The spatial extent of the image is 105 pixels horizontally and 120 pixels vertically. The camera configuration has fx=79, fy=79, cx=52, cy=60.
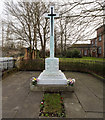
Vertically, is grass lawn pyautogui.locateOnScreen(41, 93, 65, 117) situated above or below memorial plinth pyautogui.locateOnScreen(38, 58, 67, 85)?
below

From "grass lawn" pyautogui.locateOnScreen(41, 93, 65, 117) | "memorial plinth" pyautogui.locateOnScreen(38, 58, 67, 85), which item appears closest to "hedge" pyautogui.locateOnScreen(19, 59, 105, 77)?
"memorial plinth" pyautogui.locateOnScreen(38, 58, 67, 85)

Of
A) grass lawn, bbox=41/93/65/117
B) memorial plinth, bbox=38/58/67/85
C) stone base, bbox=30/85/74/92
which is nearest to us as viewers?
grass lawn, bbox=41/93/65/117

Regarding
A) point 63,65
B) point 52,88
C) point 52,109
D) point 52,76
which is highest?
point 63,65

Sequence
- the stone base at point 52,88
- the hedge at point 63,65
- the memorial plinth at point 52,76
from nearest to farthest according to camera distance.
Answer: the stone base at point 52,88 < the memorial plinth at point 52,76 < the hedge at point 63,65

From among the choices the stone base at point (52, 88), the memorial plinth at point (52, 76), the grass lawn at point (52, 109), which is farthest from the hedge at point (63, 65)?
the grass lawn at point (52, 109)

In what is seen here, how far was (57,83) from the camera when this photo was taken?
11.6 feet

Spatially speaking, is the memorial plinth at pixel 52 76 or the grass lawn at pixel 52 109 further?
the memorial plinth at pixel 52 76

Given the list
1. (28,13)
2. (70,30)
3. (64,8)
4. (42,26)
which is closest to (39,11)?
(28,13)

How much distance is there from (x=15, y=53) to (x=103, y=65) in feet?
31.6

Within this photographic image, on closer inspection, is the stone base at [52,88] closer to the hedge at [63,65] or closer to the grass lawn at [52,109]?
the grass lawn at [52,109]

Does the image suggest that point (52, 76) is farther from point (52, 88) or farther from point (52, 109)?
point (52, 109)

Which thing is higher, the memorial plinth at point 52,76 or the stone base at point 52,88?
the memorial plinth at point 52,76

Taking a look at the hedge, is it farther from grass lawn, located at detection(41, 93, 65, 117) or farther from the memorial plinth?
grass lawn, located at detection(41, 93, 65, 117)

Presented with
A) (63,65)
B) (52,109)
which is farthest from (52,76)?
(63,65)
